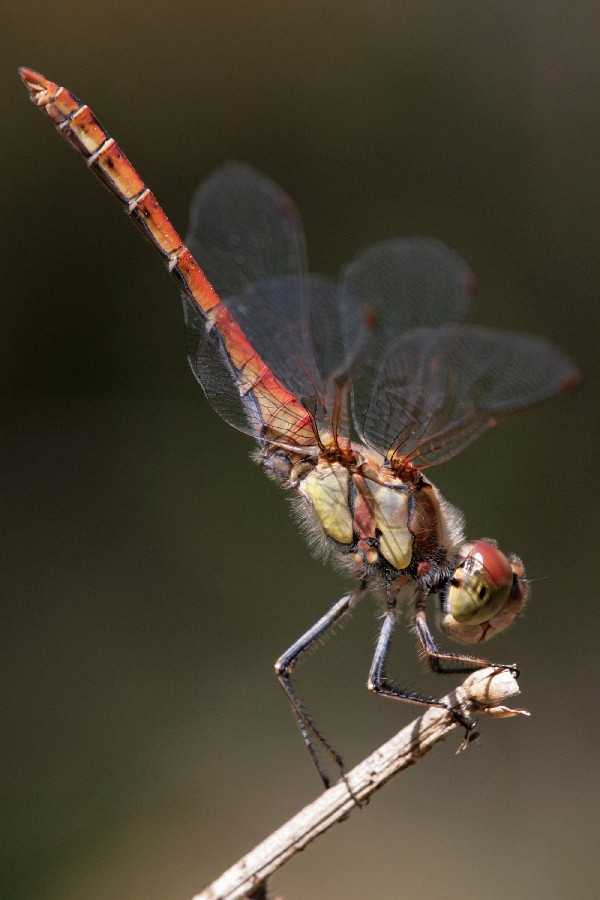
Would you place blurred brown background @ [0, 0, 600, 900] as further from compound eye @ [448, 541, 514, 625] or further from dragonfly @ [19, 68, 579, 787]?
compound eye @ [448, 541, 514, 625]

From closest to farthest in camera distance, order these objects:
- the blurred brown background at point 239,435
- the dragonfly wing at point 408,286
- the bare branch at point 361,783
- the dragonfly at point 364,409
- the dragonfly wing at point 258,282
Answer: the bare branch at point 361,783, the dragonfly at point 364,409, the dragonfly wing at point 258,282, the dragonfly wing at point 408,286, the blurred brown background at point 239,435

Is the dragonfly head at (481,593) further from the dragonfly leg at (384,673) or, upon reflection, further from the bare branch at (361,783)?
the bare branch at (361,783)

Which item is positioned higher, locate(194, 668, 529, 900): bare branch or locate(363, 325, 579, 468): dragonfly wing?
locate(363, 325, 579, 468): dragonfly wing

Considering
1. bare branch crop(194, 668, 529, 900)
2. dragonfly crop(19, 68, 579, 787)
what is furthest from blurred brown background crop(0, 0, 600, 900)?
bare branch crop(194, 668, 529, 900)

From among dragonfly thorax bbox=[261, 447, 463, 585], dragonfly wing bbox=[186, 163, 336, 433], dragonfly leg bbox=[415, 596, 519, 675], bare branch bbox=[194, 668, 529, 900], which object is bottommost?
dragonfly leg bbox=[415, 596, 519, 675]

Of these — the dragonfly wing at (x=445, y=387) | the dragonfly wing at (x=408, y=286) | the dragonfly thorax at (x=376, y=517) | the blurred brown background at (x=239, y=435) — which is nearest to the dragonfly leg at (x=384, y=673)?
the dragonfly thorax at (x=376, y=517)

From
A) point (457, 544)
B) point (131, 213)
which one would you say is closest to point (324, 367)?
point (457, 544)
